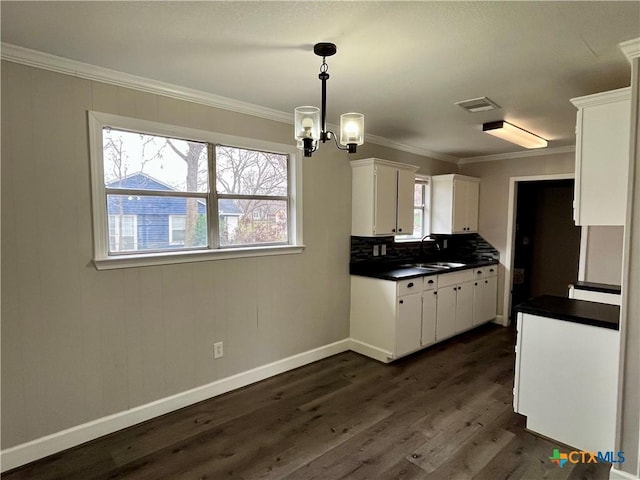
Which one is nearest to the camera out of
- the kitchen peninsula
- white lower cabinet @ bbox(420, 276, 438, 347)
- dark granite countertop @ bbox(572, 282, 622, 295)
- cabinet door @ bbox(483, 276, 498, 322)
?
the kitchen peninsula

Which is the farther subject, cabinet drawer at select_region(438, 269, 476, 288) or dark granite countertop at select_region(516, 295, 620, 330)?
cabinet drawer at select_region(438, 269, 476, 288)

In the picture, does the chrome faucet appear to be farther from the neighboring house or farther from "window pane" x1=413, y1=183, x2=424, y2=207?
the neighboring house

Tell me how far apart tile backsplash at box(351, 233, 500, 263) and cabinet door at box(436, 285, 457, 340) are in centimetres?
74

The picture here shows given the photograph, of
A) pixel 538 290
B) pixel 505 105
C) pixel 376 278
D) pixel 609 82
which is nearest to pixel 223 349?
pixel 376 278

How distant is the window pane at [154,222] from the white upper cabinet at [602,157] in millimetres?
2633

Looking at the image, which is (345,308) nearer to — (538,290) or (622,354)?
(622,354)

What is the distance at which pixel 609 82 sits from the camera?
7.86ft

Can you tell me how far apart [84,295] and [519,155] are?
5.08 metres

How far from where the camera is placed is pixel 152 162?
2.59 metres

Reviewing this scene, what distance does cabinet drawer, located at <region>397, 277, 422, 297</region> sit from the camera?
140 inches

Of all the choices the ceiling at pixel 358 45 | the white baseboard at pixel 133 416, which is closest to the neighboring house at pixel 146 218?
the ceiling at pixel 358 45

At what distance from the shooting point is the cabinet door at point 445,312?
4.06 m

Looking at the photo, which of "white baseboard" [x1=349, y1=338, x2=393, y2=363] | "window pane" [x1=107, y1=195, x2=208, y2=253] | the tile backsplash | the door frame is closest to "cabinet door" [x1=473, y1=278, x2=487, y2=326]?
the door frame

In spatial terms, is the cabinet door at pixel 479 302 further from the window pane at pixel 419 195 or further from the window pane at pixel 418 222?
the window pane at pixel 419 195
